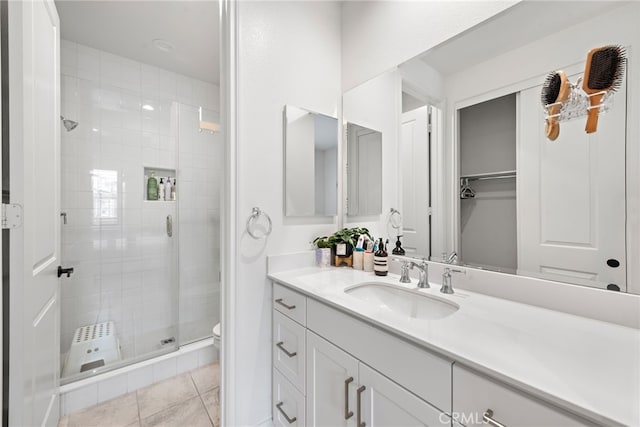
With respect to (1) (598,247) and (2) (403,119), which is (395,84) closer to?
(2) (403,119)

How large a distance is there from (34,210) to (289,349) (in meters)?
1.20

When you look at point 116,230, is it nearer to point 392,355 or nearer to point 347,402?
point 347,402

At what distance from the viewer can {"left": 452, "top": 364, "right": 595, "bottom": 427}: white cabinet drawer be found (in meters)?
0.49

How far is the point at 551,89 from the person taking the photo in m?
0.91

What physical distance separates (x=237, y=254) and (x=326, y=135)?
2.98 ft

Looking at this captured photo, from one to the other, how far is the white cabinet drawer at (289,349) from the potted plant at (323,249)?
372 mm

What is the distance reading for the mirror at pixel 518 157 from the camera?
0.81 m

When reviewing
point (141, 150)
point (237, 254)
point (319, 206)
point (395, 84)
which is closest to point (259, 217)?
point (237, 254)

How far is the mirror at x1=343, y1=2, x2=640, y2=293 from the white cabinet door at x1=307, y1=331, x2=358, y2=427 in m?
0.66

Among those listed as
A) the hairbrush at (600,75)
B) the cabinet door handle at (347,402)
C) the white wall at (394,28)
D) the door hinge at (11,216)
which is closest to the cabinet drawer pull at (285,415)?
the cabinet door handle at (347,402)

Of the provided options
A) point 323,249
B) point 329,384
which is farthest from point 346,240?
point 329,384

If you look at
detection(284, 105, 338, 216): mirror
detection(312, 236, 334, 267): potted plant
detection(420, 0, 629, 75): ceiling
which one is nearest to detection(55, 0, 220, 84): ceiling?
detection(284, 105, 338, 216): mirror

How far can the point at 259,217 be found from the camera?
1364 mm

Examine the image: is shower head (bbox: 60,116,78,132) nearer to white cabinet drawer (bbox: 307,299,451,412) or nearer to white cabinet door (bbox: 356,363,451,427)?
white cabinet drawer (bbox: 307,299,451,412)
